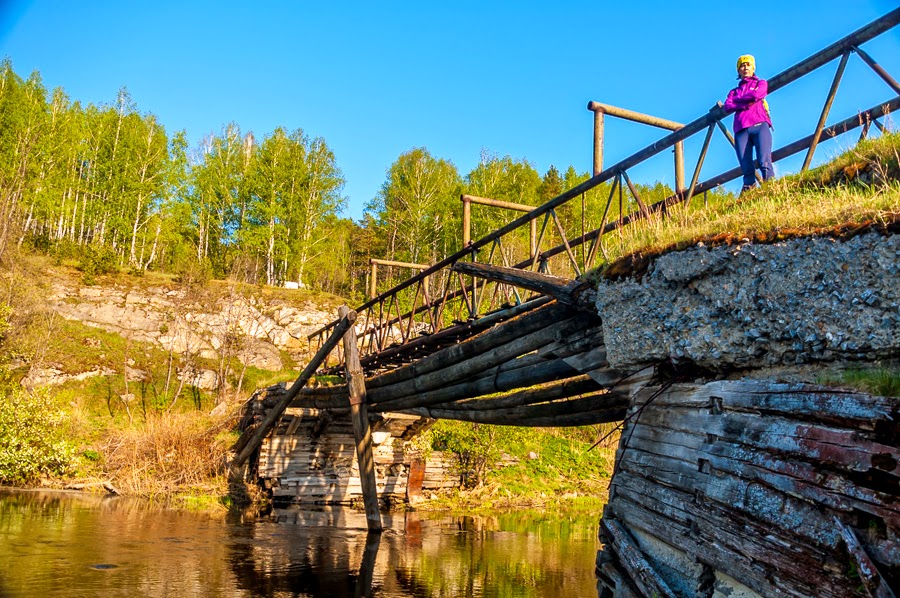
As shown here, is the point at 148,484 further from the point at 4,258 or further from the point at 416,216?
the point at 416,216

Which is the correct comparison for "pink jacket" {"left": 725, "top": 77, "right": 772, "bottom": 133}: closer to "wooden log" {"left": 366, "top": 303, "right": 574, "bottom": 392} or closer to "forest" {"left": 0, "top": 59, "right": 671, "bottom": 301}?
"wooden log" {"left": 366, "top": 303, "right": 574, "bottom": 392}

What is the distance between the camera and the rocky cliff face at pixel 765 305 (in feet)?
13.1

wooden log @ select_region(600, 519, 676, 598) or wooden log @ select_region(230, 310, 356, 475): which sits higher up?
wooden log @ select_region(230, 310, 356, 475)

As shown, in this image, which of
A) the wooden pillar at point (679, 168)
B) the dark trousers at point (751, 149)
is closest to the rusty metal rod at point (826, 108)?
the dark trousers at point (751, 149)

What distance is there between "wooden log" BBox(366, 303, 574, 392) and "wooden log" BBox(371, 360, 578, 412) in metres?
0.34

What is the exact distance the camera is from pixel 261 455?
1852cm

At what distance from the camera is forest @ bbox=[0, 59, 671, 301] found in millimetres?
35750

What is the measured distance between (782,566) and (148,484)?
59.1 feet

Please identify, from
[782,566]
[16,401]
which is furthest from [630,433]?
[16,401]

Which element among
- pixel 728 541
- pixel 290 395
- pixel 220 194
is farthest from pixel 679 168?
pixel 220 194

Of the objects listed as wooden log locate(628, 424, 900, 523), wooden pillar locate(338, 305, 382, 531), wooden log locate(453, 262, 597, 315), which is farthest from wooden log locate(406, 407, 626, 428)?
wooden log locate(628, 424, 900, 523)

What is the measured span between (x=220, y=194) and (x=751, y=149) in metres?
38.1

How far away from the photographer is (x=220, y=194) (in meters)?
40.9

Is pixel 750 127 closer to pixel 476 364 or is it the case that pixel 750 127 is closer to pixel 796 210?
pixel 796 210
